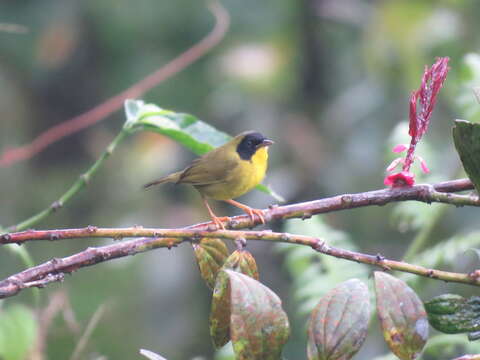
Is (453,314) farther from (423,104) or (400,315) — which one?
(423,104)

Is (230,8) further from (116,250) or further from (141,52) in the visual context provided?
(116,250)

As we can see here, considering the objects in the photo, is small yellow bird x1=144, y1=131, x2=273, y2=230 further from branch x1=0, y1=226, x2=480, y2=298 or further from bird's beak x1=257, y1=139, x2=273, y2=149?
branch x1=0, y1=226, x2=480, y2=298

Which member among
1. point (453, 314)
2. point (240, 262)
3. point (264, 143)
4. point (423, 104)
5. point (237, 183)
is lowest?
point (453, 314)

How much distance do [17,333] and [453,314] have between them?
0.93 meters

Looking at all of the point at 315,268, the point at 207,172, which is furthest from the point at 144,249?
the point at 207,172

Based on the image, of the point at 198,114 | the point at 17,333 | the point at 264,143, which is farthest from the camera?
the point at 198,114

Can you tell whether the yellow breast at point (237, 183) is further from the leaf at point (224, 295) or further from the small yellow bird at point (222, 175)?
the leaf at point (224, 295)

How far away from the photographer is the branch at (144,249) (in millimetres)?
854

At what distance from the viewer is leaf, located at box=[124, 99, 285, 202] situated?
4.32 ft

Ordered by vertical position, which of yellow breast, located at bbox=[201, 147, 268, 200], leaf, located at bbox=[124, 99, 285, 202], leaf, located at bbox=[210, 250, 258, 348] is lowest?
leaf, located at bbox=[210, 250, 258, 348]

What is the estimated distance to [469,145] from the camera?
0.86 metres

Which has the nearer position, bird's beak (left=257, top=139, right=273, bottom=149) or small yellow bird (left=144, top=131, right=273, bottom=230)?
small yellow bird (left=144, top=131, right=273, bottom=230)

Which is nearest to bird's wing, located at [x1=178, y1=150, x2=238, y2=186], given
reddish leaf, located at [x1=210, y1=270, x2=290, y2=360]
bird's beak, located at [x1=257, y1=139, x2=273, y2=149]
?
bird's beak, located at [x1=257, y1=139, x2=273, y2=149]

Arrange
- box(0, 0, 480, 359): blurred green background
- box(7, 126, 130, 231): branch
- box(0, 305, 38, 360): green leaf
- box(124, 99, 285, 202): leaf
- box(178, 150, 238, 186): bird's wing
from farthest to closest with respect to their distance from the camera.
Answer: box(0, 0, 480, 359): blurred green background
box(178, 150, 238, 186): bird's wing
box(0, 305, 38, 360): green leaf
box(124, 99, 285, 202): leaf
box(7, 126, 130, 231): branch
